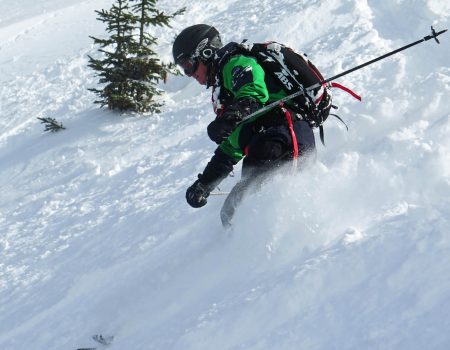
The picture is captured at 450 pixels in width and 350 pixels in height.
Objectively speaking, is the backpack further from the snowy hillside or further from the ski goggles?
the snowy hillside

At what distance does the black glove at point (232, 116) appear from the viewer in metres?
4.70

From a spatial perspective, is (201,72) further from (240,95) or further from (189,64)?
(240,95)

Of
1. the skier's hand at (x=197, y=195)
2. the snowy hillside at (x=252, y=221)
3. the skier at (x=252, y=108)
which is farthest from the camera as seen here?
the skier's hand at (x=197, y=195)

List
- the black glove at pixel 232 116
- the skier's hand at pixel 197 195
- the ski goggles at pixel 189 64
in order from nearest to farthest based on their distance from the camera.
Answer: the black glove at pixel 232 116 < the ski goggles at pixel 189 64 < the skier's hand at pixel 197 195

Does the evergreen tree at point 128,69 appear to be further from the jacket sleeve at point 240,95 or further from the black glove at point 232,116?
the black glove at point 232,116

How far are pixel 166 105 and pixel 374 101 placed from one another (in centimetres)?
497

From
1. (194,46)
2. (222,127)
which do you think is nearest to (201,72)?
(194,46)

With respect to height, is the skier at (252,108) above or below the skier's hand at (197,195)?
above

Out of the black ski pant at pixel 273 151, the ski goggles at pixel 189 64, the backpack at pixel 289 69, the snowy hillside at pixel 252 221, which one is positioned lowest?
the snowy hillside at pixel 252 221

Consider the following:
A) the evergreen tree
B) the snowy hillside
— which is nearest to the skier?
the snowy hillside

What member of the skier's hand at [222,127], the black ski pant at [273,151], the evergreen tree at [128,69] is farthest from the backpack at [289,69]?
the evergreen tree at [128,69]

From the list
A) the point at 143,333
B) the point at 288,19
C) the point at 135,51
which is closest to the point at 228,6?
the point at 288,19

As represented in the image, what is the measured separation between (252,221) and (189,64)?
65.9 inches

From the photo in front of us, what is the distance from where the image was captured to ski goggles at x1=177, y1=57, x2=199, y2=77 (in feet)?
17.3
